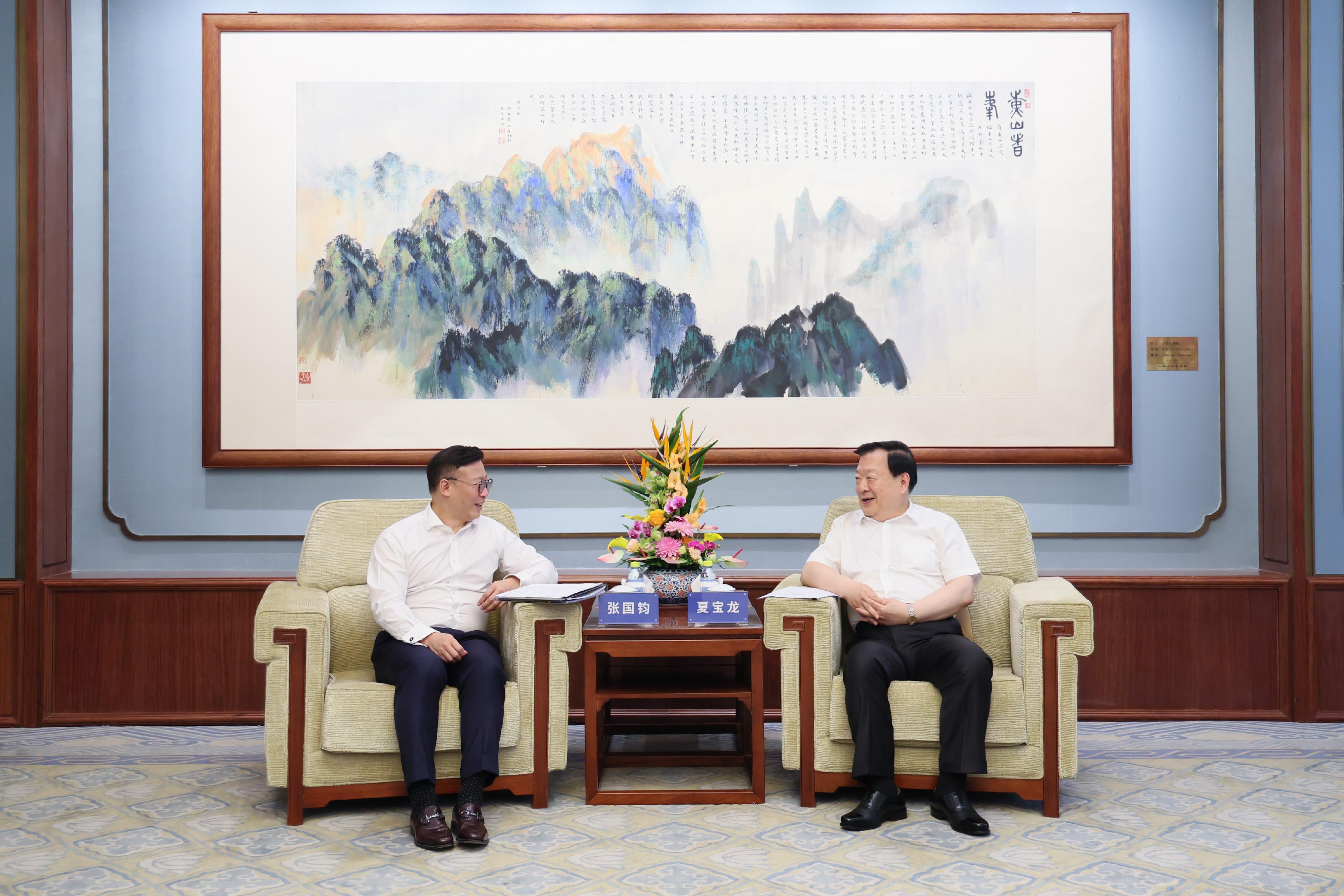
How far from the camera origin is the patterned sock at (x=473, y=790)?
2486 mm

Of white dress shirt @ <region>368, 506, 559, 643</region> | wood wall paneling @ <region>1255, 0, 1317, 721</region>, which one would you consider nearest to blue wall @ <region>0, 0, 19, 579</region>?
white dress shirt @ <region>368, 506, 559, 643</region>

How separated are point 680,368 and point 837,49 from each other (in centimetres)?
141

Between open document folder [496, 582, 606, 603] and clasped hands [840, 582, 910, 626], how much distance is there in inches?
29.3

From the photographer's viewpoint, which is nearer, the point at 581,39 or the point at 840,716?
the point at 840,716

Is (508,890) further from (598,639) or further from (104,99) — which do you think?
(104,99)


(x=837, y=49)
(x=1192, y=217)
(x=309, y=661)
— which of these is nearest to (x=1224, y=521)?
(x=1192, y=217)

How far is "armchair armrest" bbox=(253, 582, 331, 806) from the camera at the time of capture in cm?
257

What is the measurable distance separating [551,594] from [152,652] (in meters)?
1.81

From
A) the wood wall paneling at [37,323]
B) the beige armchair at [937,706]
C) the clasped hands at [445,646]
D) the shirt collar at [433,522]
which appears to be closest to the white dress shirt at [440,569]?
the shirt collar at [433,522]

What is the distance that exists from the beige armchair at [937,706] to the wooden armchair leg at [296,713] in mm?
1258

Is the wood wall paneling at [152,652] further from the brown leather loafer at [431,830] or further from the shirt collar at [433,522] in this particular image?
the brown leather loafer at [431,830]

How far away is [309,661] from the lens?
2.59 m

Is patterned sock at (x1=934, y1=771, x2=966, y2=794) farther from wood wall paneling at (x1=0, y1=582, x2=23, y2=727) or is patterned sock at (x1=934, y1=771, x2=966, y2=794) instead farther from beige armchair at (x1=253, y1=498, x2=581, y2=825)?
wood wall paneling at (x1=0, y1=582, x2=23, y2=727)

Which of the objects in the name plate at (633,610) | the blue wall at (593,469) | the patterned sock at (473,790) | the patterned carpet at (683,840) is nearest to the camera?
the patterned carpet at (683,840)
